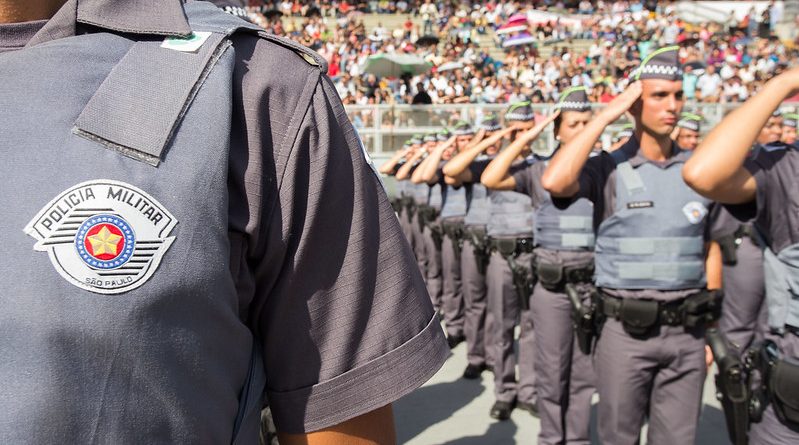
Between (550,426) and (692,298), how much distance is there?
1524mm

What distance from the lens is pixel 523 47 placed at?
2005 centimetres

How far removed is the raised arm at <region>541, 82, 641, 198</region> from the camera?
3.53 metres

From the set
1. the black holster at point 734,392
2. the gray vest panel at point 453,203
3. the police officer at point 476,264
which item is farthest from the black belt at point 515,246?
the black holster at point 734,392

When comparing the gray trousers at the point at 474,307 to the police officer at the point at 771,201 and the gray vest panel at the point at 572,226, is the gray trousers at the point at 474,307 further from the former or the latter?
the police officer at the point at 771,201

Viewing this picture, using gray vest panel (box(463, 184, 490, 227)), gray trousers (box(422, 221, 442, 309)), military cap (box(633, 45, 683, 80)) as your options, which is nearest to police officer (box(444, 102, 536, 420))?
gray vest panel (box(463, 184, 490, 227))

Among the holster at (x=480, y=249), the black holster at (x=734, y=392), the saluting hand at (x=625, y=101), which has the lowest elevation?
the holster at (x=480, y=249)

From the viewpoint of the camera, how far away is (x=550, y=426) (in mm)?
4500

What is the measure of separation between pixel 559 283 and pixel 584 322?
66 cm

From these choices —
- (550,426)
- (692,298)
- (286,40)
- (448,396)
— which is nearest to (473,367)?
(448,396)

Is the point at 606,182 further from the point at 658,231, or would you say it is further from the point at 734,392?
the point at 734,392

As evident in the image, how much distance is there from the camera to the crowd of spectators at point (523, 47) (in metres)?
16.9

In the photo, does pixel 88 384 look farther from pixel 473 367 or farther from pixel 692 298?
pixel 473 367

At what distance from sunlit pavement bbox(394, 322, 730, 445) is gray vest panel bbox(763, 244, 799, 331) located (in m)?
2.62

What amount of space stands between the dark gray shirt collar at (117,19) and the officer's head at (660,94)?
3020mm
